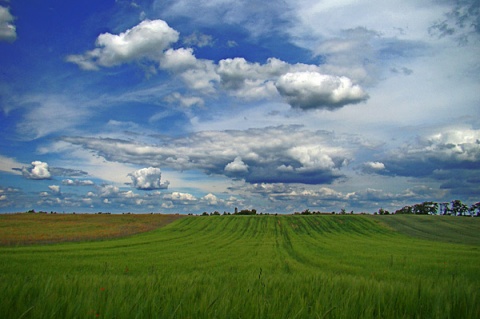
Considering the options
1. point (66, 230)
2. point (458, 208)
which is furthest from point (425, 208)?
point (66, 230)

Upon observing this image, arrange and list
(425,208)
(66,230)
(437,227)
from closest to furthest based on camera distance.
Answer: (66,230)
(437,227)
(425,208)

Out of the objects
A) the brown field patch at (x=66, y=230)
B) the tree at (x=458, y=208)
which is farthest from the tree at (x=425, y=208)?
the brown field patch at (x=66, y=230)

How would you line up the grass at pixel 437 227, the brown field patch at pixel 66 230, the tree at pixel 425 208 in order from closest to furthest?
the brown field patch at pixel 66 230 < the grass at pixel 437 227 < the tree at pixel 425 208

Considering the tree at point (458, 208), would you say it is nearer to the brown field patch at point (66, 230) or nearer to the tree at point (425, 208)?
the tree at point (425, 208)

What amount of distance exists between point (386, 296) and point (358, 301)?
0.40m

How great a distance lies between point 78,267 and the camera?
24203mm

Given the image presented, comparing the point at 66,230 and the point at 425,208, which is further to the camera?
the point at 425,208

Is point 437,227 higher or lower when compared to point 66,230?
higher

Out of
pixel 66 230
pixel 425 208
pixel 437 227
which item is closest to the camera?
pixel 66 230

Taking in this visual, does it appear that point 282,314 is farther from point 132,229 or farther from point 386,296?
point 132,229

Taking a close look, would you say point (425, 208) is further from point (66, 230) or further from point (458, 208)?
point (66, 230)

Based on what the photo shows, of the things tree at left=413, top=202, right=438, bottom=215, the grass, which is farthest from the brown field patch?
tree at left=413, top=202, right=438, bottom=215

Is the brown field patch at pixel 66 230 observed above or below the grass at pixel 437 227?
below

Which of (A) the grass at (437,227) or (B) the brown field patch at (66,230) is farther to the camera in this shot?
(A) the grass at (437,227)
